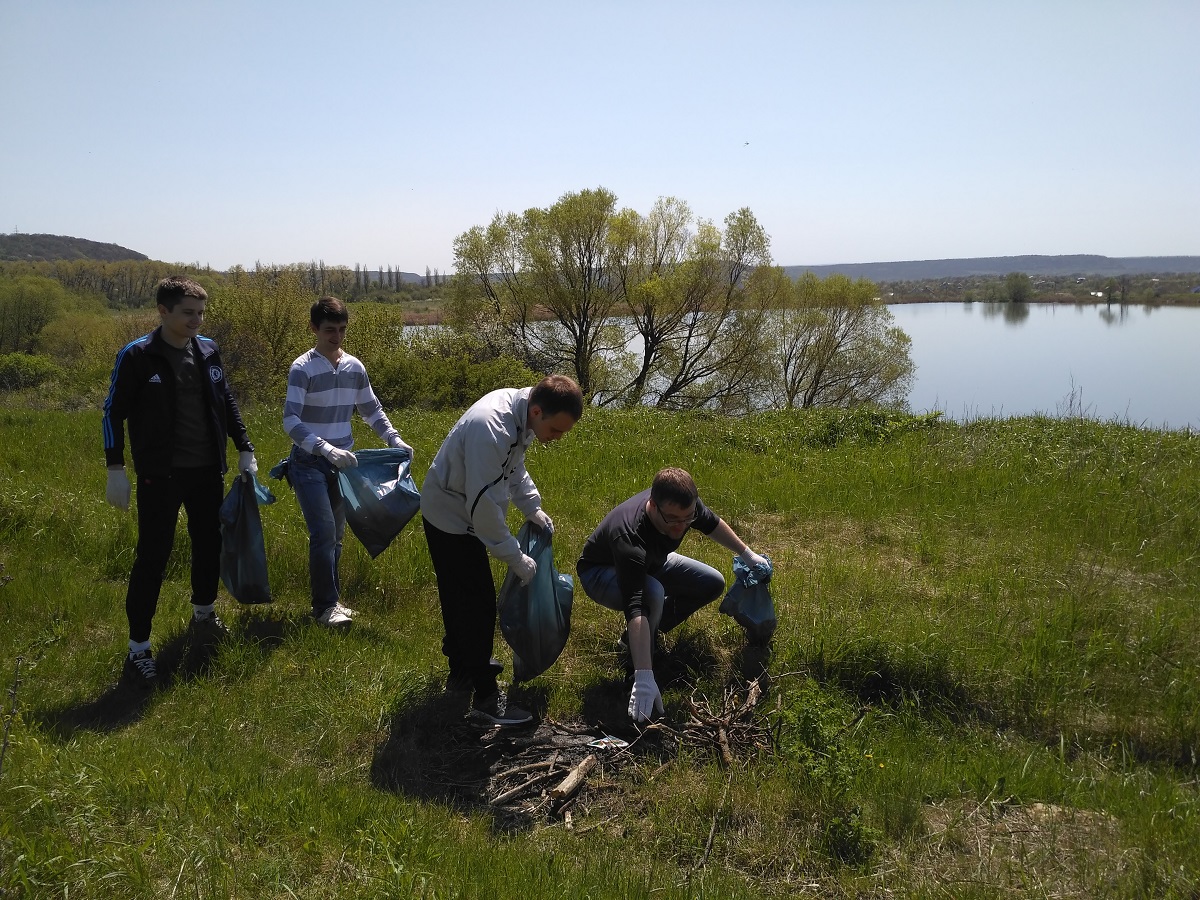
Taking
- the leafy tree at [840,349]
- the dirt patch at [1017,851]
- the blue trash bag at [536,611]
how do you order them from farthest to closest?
the leafy tree at [840,349] → the blue trash bag at [536,611] → the dirt patch at [1017,851]

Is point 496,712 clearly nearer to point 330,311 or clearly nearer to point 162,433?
point 162,433

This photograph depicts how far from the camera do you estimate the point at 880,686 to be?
4.10 m

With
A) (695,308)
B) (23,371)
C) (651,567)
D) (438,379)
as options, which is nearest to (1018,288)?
(695,308)

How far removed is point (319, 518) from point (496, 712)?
5.56 ft

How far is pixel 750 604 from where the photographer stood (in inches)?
163

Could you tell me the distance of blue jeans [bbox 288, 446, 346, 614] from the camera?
4609mm

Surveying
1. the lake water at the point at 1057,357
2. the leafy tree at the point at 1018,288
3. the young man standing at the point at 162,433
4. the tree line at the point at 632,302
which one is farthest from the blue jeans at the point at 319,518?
the leafy tree at the point at 1018,288

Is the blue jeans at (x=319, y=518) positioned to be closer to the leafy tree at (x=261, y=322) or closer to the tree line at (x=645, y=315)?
the leafy tree at (x=261, y=322)

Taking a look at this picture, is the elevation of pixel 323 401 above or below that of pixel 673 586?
above

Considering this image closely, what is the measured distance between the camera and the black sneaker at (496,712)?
3.65 meters

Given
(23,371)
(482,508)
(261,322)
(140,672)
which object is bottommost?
(140,672)

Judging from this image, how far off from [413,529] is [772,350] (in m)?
30.8

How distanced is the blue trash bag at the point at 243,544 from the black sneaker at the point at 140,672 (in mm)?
659

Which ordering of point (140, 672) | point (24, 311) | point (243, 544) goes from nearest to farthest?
point (140, 672) → point (243, 544) → point (24, 311)
